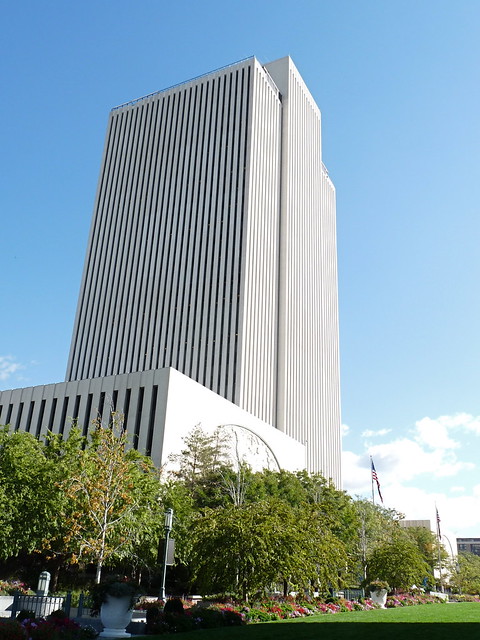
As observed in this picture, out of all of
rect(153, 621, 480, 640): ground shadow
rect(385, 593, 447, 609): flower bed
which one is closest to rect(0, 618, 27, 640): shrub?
rect(153, 621, 480, 640): ground shadow

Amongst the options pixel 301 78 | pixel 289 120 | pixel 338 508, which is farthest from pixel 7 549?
pixel 301 78

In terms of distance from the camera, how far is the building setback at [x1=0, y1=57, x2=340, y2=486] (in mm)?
74812

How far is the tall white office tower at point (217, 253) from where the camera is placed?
2948 inches

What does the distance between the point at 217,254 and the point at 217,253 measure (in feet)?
0.42

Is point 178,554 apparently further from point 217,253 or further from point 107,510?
point 217,253

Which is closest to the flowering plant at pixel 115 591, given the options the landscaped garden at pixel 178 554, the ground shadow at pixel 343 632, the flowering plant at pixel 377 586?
the landscaped garden at pixel 178 554

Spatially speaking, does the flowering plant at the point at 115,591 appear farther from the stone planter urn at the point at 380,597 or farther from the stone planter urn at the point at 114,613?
the stone planter urn at the point at 380,597

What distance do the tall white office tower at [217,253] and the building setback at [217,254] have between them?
18 centimetres

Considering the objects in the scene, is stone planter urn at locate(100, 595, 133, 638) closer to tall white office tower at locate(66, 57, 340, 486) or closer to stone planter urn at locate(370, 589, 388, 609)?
stone planter urn at locate(370, 589, 388, 609)

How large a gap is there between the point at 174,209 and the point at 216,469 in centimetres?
4816

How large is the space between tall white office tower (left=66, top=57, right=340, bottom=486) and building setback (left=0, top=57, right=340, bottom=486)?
181mm

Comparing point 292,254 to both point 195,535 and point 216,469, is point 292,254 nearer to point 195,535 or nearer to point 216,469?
point 216,469

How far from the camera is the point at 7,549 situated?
27.7 metres

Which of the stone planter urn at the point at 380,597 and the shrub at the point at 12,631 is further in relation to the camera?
the stone planter urn at the point at 380,597
